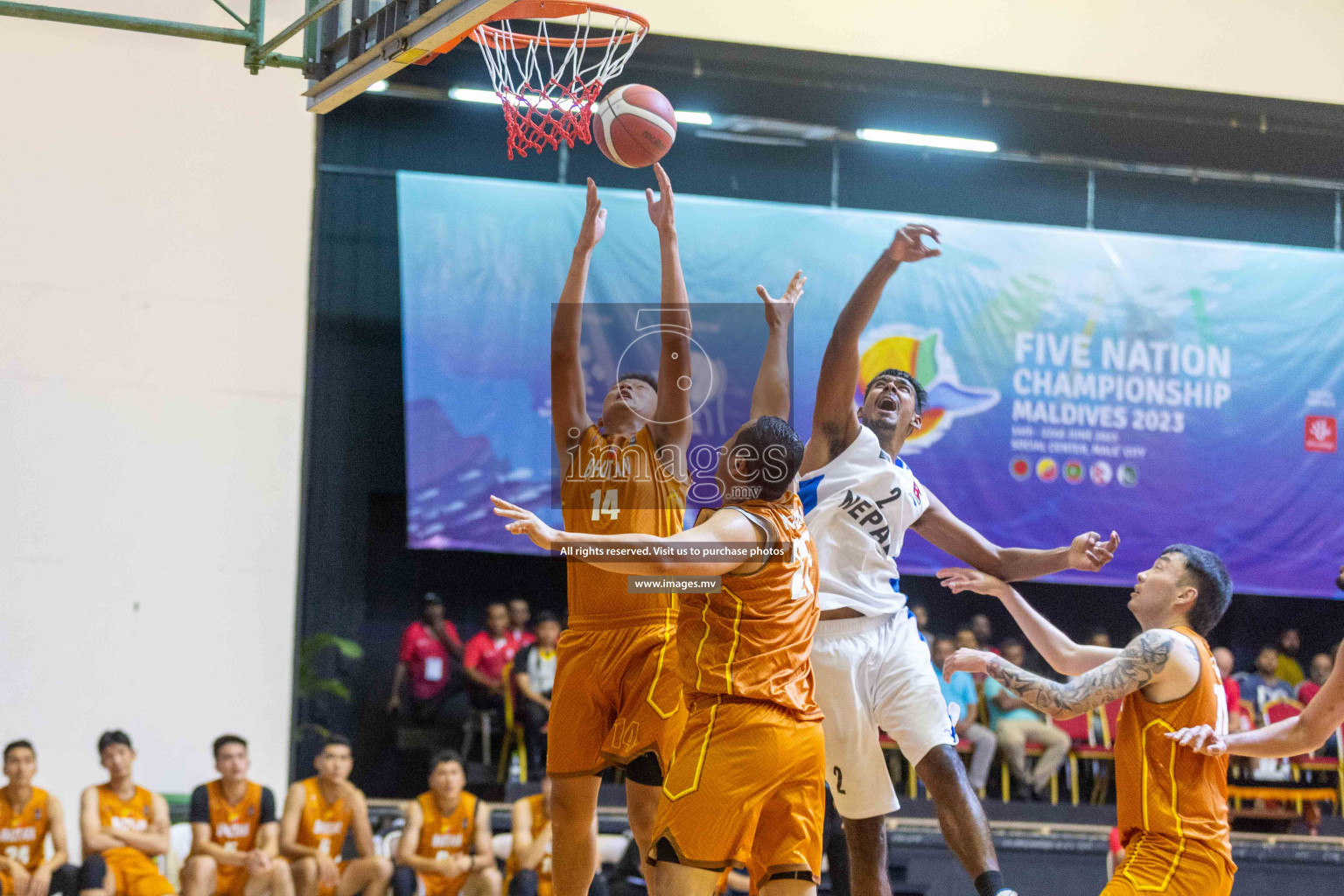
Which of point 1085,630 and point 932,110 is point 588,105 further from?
point 1085,630

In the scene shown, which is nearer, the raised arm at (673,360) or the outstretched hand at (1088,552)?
the raised arm at (673,360)

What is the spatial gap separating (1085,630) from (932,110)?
5.48m

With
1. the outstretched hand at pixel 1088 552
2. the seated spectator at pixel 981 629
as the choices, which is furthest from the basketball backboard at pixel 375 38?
the seated spectator at pixel 981 629

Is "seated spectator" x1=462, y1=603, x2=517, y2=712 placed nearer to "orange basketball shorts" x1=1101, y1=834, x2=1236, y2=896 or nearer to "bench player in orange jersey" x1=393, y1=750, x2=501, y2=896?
"bench player in orange jersey" x1=393, y1=750, x2=501, y2=896

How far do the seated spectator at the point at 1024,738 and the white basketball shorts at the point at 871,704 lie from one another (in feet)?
20.8

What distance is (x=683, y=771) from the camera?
12.9 ft

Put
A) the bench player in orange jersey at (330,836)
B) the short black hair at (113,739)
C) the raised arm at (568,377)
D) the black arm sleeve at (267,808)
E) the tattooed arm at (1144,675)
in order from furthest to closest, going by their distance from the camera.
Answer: the short black hair at (113,739)
the black arm sleeve at (267,808)
the bench player in orange jersey at (330,836)
the raised arm at (568,377)
the tattooed arm at (1144,675)

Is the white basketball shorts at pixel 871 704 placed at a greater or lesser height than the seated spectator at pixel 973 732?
greater

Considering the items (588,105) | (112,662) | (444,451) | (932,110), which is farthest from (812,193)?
(112,662)

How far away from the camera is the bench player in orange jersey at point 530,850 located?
8.52m

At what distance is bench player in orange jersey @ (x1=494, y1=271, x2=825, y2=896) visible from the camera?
3861mm

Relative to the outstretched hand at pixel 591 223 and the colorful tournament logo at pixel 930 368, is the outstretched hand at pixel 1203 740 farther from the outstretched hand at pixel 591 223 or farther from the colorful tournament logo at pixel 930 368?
the colorful tournament logo at pixel 930 368

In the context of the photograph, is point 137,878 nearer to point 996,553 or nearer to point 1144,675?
point 996,553

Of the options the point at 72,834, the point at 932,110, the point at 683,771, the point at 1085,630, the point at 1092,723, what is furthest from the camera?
the point at 1085,630
